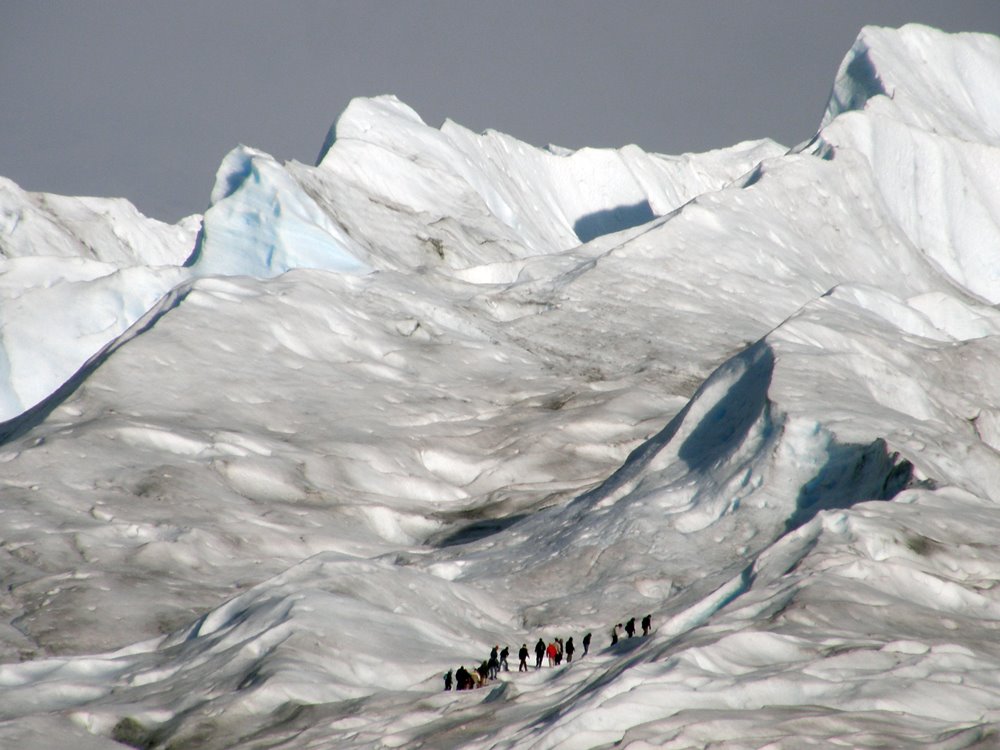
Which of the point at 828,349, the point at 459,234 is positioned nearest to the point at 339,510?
the point at 828,349

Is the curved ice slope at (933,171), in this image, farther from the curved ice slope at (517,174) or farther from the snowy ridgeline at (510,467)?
the curved ice slope at (517,174)

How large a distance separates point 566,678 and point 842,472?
25.6ft

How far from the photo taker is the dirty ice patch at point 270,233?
46.5m

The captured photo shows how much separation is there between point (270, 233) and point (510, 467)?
21.0 m

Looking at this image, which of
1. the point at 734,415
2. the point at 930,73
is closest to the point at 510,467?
the point at 734,415

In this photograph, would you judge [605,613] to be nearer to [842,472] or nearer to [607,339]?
[842,472]

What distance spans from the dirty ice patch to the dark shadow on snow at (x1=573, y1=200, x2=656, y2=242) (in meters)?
27.2

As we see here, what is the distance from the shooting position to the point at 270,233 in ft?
154

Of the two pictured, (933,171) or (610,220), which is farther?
(610,220)

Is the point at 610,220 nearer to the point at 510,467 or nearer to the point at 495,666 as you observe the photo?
the point at 510,467

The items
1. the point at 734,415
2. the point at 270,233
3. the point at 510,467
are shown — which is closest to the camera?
the point at 734,415

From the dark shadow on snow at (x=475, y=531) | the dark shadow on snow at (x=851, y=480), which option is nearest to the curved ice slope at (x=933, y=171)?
the dark shadow on snow at (x=475, y=531)

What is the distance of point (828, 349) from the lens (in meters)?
25.0

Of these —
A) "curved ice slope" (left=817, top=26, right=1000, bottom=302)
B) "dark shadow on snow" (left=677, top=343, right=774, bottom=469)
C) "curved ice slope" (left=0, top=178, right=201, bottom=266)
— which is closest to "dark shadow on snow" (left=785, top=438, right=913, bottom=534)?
"dark shadow on snow" (left=677, top=343, right=774, bottom=469)
